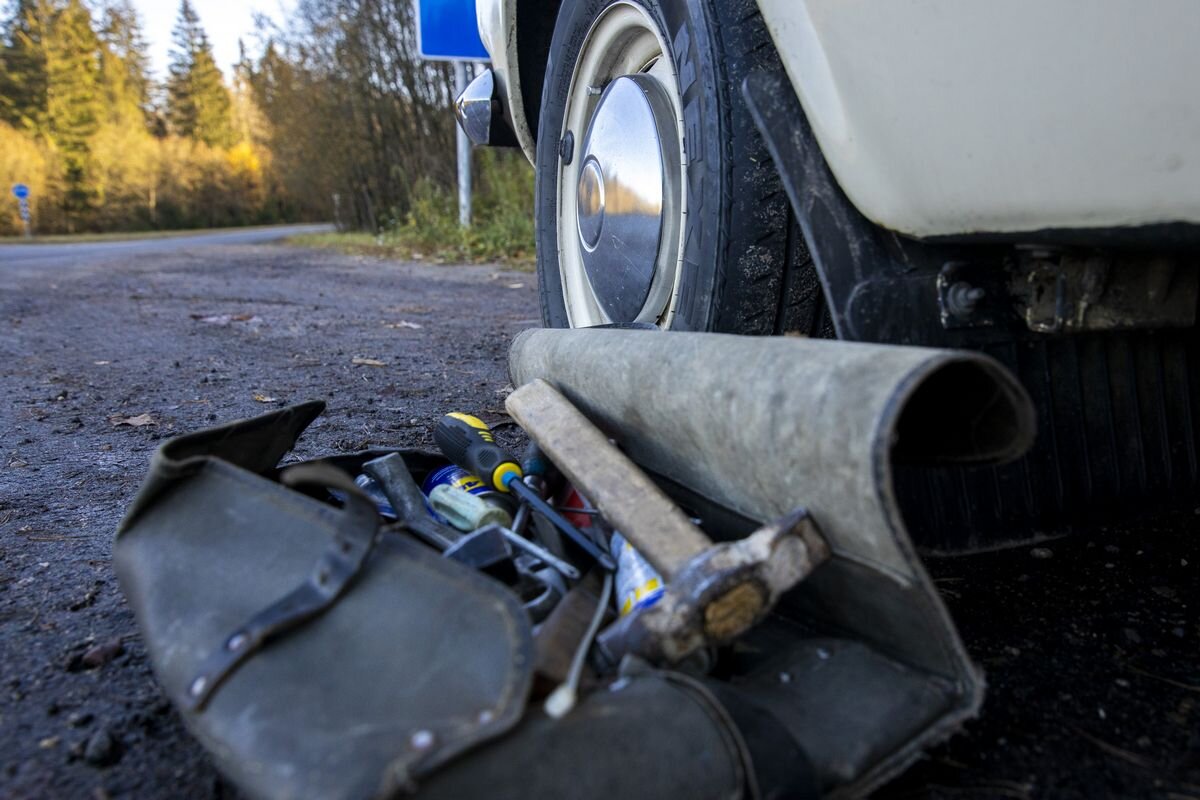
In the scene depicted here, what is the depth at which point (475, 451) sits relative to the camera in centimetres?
169

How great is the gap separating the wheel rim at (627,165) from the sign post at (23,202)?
108ft

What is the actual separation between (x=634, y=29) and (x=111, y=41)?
189ft

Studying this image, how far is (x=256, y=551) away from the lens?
3.36 feet

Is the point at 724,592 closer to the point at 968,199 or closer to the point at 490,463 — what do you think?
the point at 968,199

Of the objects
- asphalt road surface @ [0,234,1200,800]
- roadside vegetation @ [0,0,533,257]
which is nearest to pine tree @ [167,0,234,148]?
roadside vegetation @ [0,0,533,257]

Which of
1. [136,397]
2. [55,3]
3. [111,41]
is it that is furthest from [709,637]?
[111,41]

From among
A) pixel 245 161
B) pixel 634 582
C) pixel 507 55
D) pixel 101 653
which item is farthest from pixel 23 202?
pixel 634 582

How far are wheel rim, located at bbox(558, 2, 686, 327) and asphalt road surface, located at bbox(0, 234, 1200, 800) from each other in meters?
0.68

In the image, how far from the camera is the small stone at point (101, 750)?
104 centimetres

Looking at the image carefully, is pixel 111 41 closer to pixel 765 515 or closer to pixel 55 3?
pixel 55 3

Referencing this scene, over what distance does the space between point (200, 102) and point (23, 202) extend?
25.7 m

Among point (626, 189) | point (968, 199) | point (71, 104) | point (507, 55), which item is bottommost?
point (968, 199)

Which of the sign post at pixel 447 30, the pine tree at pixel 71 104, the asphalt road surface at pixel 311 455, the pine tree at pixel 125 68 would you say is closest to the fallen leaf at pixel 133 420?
the asphalt road surface at pixel 311 455

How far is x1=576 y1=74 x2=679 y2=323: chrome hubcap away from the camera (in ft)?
6.25
